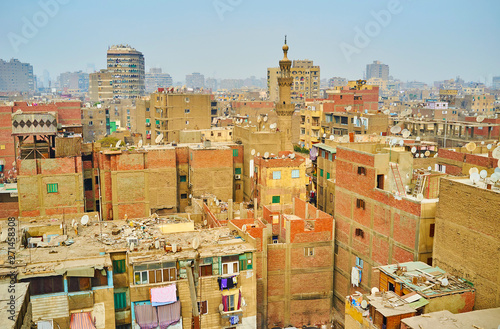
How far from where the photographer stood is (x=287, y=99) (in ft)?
169

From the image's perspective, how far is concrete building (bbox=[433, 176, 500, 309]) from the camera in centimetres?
1914

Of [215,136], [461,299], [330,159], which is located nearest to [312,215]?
[330,159]

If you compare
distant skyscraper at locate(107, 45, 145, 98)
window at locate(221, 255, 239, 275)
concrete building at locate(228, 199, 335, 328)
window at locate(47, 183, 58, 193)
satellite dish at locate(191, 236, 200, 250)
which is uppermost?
distant skyscraper at locate(107, 45, 145, 98)

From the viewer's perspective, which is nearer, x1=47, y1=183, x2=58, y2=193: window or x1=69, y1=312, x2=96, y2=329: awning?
x1=69, y1=312, x2=96, y2=329: awning

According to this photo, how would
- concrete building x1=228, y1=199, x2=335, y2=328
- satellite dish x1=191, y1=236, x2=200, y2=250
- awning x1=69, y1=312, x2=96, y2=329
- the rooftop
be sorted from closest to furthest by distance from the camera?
1. the rooftop
2. awning x1=69, y1=312, x2=96, y2=329
3. satellite dish x1=191, y1=236, x2=200, y2=250
4. concrete building x1=228, y1=199, x2=335, y2=328

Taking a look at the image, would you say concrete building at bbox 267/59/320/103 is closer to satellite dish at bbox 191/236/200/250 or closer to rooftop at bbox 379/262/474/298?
satellite dish at bbox 191/236/200/250

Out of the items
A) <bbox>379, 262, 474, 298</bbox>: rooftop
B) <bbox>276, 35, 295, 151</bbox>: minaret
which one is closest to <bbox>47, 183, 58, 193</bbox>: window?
<bbox>379, 262, 474, 298</bbox>: rooftop

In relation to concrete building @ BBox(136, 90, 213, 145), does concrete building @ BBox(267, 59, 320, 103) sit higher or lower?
higher

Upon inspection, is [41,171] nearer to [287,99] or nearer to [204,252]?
[204,252]

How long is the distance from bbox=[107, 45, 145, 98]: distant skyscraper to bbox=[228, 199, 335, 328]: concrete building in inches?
5570

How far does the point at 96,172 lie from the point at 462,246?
92.5 feet

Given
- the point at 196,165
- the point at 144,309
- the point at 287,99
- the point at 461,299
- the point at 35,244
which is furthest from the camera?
the point at 287,99

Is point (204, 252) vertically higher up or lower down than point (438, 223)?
lower down

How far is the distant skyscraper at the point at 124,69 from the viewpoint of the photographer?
163500 millimetres
